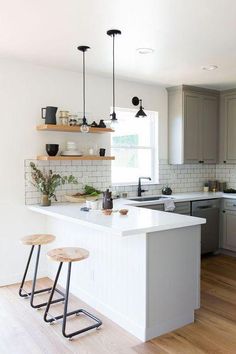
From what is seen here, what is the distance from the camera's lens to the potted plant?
12.9 feet

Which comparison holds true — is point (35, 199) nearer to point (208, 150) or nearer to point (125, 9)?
point (125, 9)

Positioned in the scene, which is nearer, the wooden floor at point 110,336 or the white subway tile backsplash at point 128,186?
the wooden floor at point 110,336

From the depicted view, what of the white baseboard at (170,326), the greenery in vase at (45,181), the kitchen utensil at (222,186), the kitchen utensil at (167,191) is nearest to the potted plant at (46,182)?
the greenery in vase at (45,181)

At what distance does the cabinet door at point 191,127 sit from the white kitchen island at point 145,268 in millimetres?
2158

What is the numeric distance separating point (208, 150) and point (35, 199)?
2.87m

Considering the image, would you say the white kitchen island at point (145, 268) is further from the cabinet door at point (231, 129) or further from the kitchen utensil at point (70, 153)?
the cabinet door at point (231, 129)

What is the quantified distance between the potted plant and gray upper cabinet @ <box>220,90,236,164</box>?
269 centimetres

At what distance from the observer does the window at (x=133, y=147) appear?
193 inches

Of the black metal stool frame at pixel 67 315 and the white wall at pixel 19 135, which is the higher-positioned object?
the white wall at pixel 19 135

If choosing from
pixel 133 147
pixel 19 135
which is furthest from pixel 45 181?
pixel 133 147

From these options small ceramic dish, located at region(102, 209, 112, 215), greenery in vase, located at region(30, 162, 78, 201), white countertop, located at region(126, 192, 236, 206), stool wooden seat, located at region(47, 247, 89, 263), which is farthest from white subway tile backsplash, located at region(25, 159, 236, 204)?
stool wooden seat, located at region(47, 247, 89, 263)

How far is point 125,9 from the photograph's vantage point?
2533 millimetres

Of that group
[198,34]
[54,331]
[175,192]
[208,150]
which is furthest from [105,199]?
[208,150]

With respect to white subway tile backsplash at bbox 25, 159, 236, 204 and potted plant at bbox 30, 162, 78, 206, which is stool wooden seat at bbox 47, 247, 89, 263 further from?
white subway tile backsplash at bbox 25, 159, 236, 204
